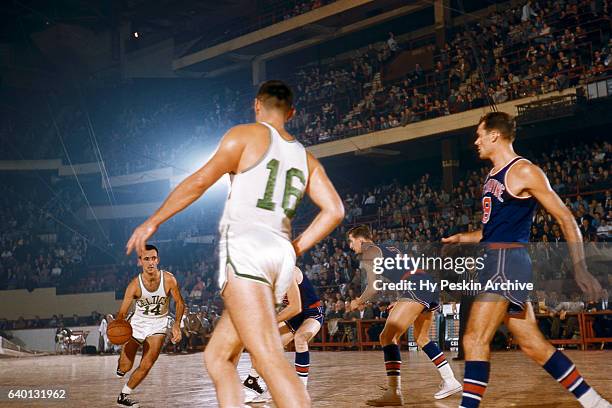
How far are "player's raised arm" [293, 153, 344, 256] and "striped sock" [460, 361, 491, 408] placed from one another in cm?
183

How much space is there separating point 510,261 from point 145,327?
472 cm

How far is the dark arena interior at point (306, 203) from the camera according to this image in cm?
400

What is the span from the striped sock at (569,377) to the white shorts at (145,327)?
472cm

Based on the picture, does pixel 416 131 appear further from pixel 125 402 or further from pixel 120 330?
pixel 125 402

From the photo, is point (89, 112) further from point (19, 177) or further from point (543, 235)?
point (543, 235)

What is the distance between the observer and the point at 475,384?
16.4 feet

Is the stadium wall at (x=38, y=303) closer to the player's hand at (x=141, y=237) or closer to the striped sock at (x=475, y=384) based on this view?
the striped sock at (x=475, y=384)

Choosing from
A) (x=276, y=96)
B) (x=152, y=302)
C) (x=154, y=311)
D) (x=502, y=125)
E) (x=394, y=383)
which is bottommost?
(x=394, y=383)

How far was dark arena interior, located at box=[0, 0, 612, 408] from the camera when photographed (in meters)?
4.00

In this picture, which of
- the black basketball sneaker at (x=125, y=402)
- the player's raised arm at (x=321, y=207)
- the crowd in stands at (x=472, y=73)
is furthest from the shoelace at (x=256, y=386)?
the crowd in stands at (x=472, y=73)

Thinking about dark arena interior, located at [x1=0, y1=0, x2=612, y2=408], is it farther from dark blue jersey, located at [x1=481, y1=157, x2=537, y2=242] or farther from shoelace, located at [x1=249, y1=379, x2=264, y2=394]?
shoelace, located at [x1=249, y1=379, x2=264, y2=394]

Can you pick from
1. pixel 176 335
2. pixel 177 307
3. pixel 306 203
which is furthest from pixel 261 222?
pixel 306 203

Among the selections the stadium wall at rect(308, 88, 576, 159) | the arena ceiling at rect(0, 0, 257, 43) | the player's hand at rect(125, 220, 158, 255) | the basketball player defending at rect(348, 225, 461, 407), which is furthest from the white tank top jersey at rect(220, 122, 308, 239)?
the arena ceiling at rect(0, 0, 257, 43)

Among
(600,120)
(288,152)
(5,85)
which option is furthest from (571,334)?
(5,85)
